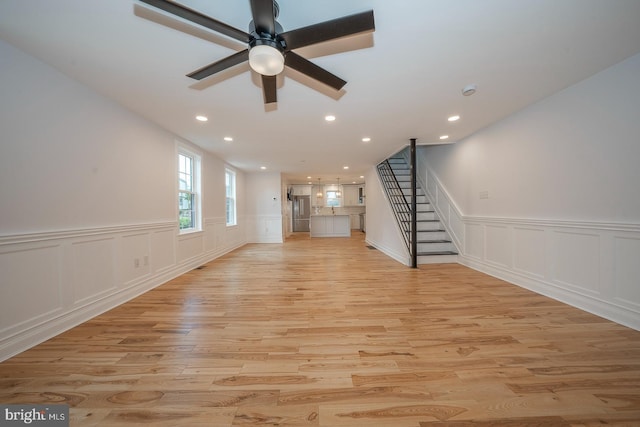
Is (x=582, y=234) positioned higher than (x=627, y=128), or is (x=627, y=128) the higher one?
(x=627, y=128)

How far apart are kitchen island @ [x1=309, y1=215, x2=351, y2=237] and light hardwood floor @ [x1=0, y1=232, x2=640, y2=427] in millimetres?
6585

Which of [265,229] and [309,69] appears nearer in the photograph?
[309,69]

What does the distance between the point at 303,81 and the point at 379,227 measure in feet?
15.7

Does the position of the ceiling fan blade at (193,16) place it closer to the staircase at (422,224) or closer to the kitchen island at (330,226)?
the staircase at (422,224)

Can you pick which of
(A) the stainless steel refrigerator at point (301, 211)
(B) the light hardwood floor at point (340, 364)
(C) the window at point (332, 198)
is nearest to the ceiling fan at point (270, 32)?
(B) the light hardwood floor at point (340, 364)

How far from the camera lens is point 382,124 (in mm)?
3363

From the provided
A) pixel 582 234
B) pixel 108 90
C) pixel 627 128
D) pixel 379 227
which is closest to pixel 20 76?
pixel 108 90

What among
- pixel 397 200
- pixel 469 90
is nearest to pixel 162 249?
pixel 469 90

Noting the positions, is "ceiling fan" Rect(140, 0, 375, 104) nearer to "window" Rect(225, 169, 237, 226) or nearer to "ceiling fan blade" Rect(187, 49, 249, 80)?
"ceiling fan blade" Rect(187, 49, 249, 80)

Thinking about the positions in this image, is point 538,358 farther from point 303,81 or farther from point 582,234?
point 303,81

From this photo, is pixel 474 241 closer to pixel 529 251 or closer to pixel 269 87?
pixel 529 251

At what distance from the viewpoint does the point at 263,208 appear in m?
7.57

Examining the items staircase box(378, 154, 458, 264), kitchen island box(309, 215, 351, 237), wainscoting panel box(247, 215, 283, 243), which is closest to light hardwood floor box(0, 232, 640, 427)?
staircase box(378, 154, 458, 264)

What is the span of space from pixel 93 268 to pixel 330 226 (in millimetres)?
7597
